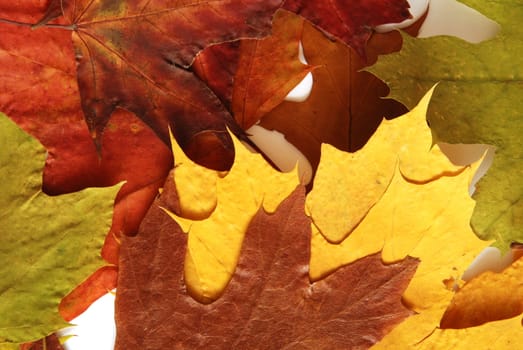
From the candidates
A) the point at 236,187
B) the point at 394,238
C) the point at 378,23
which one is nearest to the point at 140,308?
the point at 236,187

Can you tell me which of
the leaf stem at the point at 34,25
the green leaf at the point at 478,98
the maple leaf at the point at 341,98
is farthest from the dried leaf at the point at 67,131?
the green leaf at the point at 478,98

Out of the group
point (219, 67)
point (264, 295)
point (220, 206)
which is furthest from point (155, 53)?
point (264, 295)

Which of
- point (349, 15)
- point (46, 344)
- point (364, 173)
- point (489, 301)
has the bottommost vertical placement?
point (46, 344)

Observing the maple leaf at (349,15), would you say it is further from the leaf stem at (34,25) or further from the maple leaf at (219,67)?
the leaf stem at (34,25)

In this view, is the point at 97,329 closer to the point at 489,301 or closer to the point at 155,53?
the point at 155,53

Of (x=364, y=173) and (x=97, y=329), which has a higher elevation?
(x=364, y=173)
